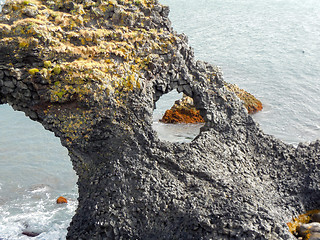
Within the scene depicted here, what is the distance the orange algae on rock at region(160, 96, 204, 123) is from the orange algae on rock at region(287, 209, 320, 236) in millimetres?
11894

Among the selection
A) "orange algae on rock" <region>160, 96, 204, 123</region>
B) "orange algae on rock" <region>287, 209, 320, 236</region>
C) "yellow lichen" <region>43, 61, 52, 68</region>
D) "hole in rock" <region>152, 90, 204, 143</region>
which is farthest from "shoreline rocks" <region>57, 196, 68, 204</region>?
"orange algae on rock" <region>160, 96, 204, 123</region>

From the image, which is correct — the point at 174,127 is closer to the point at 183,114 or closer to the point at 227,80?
the point at 183,114

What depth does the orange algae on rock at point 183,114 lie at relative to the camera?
22.1 metres

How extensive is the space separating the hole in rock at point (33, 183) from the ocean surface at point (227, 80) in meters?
0.03

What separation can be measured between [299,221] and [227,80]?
19.8 m

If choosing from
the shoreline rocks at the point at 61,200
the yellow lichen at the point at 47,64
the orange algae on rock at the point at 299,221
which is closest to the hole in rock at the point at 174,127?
the shoreline rocks at the point at 61,200

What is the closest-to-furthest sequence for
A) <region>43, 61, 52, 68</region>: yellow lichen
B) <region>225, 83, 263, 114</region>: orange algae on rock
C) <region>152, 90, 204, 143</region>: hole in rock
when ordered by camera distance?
<region>43, 61, 52, 68</region>: yellow lichen
<region>152, 90, 204, 143</region>: hole in rock
<region>225, 83, 263, 114</region>: orange algae on rock

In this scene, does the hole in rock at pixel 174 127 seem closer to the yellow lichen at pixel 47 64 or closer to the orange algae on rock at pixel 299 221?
the orange algae on rock at pixel 299 221

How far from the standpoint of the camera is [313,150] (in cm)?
1127

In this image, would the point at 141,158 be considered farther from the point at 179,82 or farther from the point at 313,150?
the point at 313,150

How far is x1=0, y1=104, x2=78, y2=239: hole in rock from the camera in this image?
13.1m

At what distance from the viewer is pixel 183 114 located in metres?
22.3

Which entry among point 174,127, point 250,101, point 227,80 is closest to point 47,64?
point 174,127

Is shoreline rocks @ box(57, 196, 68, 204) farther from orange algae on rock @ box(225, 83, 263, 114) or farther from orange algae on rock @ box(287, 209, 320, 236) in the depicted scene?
orange algae on rock @ box(225, 83, 263, 114)
